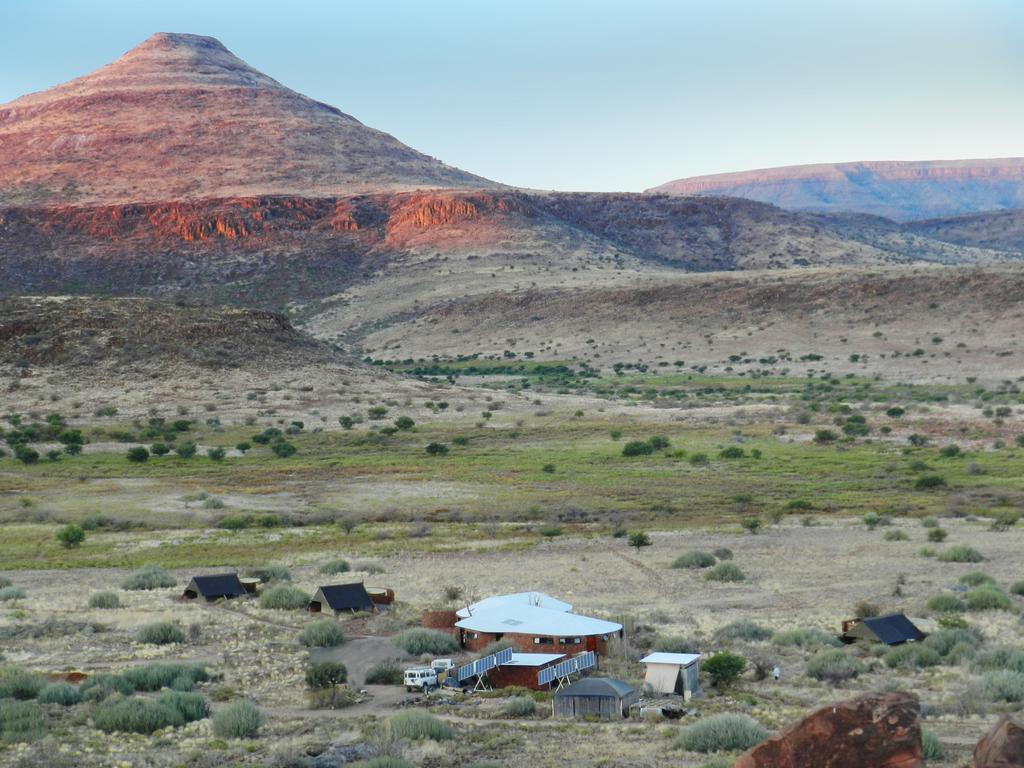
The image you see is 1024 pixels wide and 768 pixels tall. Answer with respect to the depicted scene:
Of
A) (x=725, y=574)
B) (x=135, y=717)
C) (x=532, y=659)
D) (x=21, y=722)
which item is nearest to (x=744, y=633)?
(x=532, y=659)

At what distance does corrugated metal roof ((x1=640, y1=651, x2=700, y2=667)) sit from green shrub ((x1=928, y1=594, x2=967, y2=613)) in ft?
25.0

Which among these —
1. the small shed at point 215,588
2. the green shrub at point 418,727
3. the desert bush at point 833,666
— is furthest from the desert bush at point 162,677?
the desert bush at point 833,666

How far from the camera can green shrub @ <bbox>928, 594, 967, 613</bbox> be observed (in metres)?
26.5

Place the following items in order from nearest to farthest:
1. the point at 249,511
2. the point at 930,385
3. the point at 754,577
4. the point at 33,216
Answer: the point at 754,577 → the point at 249,511 → the point at 930,385 → the point at 33,216

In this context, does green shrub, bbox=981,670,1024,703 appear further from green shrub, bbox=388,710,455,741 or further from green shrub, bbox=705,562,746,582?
green shrub, bbox=705,562,746,582

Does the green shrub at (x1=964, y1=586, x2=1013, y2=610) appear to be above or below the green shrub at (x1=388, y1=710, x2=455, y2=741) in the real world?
below

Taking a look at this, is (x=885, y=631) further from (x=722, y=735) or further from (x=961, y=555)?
(x=961, y=555)

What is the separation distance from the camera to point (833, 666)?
21.0 metres

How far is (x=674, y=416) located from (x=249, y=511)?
27.9 m

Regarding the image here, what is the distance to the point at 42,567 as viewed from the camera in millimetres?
33719

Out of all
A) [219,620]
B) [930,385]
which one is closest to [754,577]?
[219,620]

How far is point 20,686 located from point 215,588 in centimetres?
903

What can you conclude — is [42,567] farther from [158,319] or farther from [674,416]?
[158,319]

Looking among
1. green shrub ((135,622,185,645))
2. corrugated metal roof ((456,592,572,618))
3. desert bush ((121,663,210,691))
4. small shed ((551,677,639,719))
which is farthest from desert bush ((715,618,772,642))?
green shrub ((135,622,185,645))
